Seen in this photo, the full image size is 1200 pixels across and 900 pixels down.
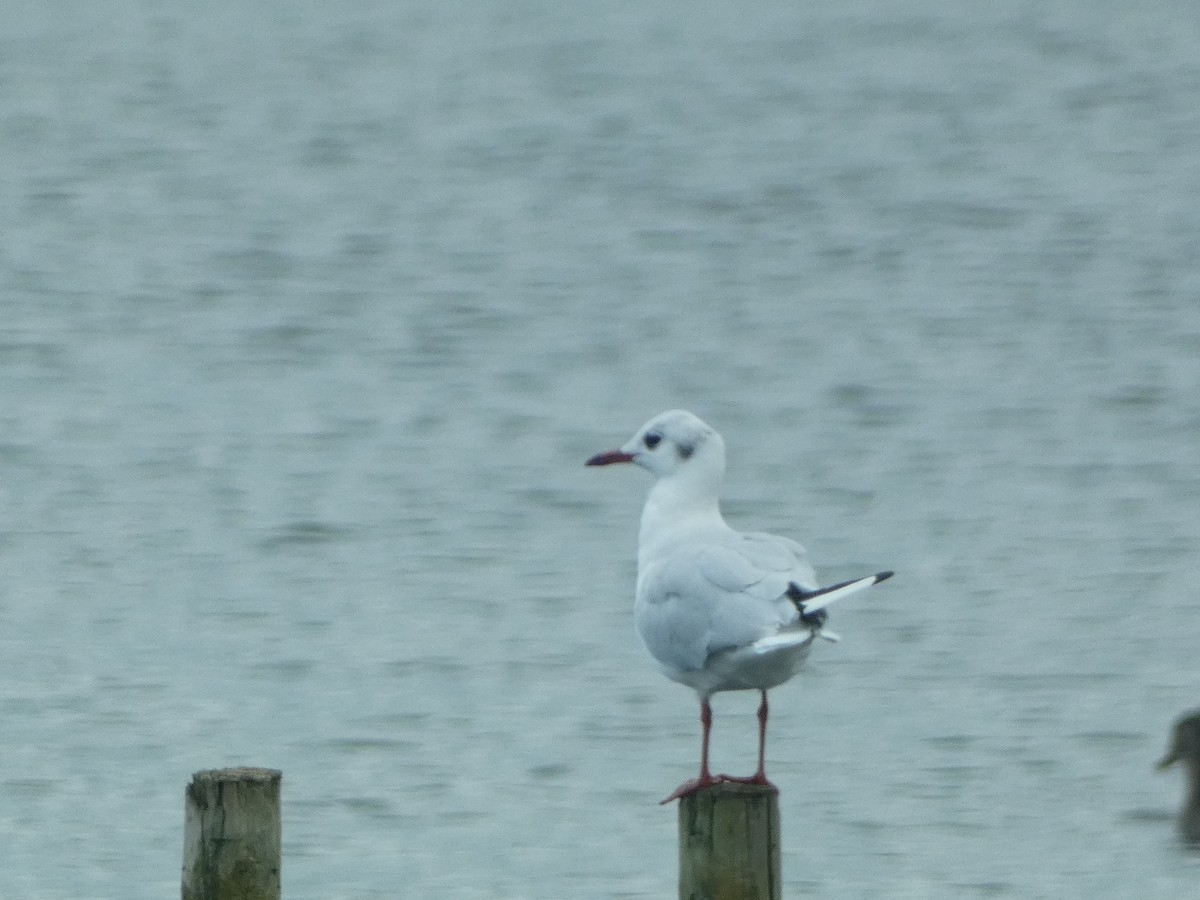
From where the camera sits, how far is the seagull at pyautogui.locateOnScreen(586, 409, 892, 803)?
5.39 metres

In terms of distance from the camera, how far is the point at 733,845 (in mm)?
4727

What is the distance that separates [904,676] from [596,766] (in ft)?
6.15

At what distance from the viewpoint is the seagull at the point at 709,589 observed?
539cm

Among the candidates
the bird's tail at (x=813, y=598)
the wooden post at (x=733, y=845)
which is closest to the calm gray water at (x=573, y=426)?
the bird's tail at (x=813, y=598)

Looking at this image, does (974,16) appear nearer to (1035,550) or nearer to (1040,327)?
(1040,327)

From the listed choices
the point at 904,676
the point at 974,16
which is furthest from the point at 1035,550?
the point at 974,16

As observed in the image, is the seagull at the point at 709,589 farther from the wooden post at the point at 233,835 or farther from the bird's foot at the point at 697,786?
the wooden post at the point at 233,835

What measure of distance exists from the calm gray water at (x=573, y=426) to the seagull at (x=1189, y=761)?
18 cm

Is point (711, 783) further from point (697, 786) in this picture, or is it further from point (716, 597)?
point (716, 597)

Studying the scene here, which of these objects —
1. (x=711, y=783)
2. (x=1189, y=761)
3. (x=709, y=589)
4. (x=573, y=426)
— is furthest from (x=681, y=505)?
(x=573, y=426)

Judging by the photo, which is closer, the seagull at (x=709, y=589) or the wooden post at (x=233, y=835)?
the wooden post at (x=233, y=835)

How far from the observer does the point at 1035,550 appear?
1294 cm

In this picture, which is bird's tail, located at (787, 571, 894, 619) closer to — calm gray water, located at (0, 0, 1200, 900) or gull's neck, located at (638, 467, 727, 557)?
gull's neck, located at (638, 467, 727, 557)

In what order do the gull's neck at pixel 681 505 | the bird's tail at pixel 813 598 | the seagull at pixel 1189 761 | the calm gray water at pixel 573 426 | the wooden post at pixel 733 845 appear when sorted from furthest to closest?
the calm gray water at pixel 573 426 → the seagull at pixel 1189 761 → the gull's neck at pixel 681 505 → the bird's tail at pixel 813 598 → the wooden post at pixel 733 845
